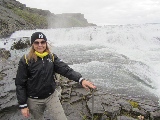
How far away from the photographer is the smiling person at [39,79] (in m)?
3.94

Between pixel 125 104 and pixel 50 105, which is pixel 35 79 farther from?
pixel 125 104

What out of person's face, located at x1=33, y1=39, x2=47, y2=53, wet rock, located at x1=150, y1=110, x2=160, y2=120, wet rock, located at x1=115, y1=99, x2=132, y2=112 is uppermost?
person's face, located at x1=33, y1=39, x2=47, y2=53

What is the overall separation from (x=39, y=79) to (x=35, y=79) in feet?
0.25

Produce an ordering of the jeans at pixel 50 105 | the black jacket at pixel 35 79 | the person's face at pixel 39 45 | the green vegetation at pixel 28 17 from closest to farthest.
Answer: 1. the black jacket at pixel 35 79
2. the person's face at pixel 39 45
3. the jeans at pixel 50 105
4. the green vegetation at pixel 28 17

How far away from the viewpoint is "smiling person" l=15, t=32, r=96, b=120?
3.94 meters

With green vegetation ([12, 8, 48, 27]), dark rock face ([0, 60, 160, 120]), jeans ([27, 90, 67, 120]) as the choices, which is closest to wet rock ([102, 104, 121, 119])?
dark rock face ([0, 60, 160, 120])

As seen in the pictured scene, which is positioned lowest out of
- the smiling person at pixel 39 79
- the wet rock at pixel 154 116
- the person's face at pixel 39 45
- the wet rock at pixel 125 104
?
the wet rock at pixel 154 116

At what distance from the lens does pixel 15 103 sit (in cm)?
705

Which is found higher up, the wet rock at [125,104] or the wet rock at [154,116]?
the wet rock at [125,104]

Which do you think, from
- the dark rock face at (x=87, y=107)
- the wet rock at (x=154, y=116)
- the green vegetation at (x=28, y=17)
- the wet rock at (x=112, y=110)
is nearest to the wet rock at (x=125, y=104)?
the dark rock face at (x=87, y=107)

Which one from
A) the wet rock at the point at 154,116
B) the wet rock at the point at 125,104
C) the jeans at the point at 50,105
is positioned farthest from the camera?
the wet rock at the point at 125,104

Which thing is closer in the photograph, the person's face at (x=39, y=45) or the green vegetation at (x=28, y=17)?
the person's face at (x=39, y=45)

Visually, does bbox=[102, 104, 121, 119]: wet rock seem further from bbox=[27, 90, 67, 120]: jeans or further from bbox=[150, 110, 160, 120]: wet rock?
bbox=[27, 90, 67, 120]: jeans

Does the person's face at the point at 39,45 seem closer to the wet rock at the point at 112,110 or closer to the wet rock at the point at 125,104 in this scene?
the wet rock at the point at 112,110
